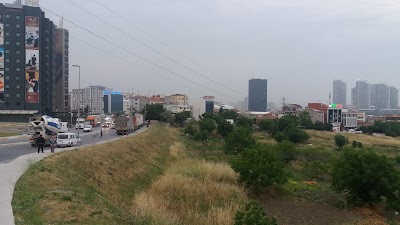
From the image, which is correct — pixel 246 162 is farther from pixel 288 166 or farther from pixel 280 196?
pixel 288 166

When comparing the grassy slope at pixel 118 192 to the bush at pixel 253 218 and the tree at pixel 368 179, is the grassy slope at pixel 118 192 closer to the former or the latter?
the bush at pixel 253 218

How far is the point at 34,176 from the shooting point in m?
15.2

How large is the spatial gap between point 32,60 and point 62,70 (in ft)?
93.0

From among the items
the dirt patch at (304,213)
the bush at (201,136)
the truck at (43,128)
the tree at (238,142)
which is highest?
the truck at (43,128)

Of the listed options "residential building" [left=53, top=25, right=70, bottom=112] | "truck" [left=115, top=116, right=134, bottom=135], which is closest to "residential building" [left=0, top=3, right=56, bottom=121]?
"residential building" [left=53, top=25, right=70, bottom=112]

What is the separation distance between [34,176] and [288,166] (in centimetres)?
2768

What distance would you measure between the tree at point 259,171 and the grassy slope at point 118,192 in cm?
119

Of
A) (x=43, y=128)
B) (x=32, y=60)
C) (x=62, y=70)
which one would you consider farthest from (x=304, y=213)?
(x=62, y=70)

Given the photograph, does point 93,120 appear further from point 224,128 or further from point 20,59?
point 20,59

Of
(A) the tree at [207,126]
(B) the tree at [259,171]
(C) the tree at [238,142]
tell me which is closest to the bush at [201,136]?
(A) the tree at [207,126]

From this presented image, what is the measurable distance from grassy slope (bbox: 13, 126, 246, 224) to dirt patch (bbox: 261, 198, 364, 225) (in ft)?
6.42

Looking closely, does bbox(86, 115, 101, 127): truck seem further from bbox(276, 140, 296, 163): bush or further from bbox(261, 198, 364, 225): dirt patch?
bbox(261, 198, 364, 225): dirt patch

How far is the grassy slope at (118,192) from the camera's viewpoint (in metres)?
10.7

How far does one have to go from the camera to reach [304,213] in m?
19.5
